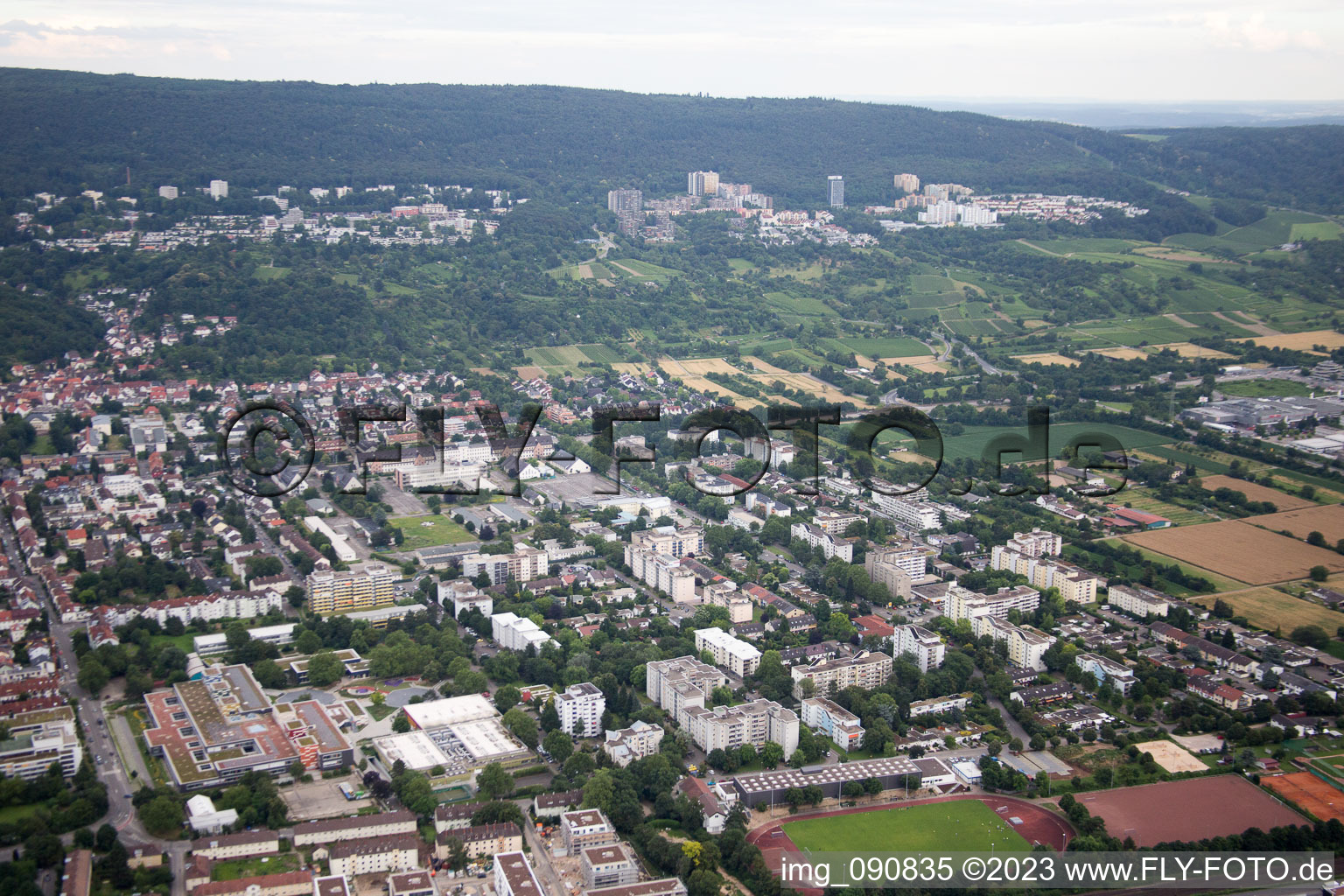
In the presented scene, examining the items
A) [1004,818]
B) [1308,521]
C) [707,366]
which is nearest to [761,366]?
[707,366]

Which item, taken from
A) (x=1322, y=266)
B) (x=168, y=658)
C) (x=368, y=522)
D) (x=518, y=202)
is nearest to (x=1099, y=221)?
(x=1322, y=266)

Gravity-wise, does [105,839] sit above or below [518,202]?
below

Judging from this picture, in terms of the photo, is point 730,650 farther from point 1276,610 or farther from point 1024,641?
point 1276,610

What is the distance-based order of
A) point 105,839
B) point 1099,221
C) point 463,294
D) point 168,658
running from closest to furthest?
point 105,839, point 168,658, point 463,294, point 1099,221

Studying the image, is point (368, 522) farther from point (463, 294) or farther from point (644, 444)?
point (463, 294)

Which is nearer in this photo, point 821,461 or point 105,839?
point 105,839

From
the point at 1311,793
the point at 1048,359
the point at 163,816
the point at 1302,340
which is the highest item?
the point at 1302,340
